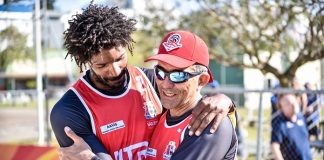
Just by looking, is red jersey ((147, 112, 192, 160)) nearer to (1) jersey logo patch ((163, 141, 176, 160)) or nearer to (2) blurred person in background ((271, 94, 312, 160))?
(1) jersey logo patch ((163, 141, 176, 160))

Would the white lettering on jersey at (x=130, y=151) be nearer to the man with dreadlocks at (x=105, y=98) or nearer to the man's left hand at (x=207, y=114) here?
the man with dreadlocks at (x=105, y=98)

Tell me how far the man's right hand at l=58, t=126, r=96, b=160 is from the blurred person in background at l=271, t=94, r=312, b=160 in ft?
10.9

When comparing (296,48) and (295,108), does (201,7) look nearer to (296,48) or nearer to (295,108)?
(296,48)

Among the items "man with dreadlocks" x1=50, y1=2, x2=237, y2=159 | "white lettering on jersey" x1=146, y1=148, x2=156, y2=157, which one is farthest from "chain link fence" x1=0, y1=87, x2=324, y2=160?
"white lettering on jersey" x1=146, y1=148, x2=156, y2=157

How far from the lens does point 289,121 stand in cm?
589

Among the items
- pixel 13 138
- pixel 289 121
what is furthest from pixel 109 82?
pixel 13 138

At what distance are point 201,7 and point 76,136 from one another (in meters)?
5.97

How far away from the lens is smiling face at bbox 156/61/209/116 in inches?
101

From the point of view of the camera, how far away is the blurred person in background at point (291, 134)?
5.86 metres

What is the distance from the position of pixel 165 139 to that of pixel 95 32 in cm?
81

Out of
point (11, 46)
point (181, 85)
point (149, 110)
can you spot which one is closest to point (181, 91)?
point (181, 85)

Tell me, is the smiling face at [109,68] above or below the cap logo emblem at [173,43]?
below

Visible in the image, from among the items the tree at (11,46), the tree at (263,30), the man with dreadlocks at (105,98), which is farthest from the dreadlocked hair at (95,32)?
the tree at (11,46)

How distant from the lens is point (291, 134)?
5891 mm
